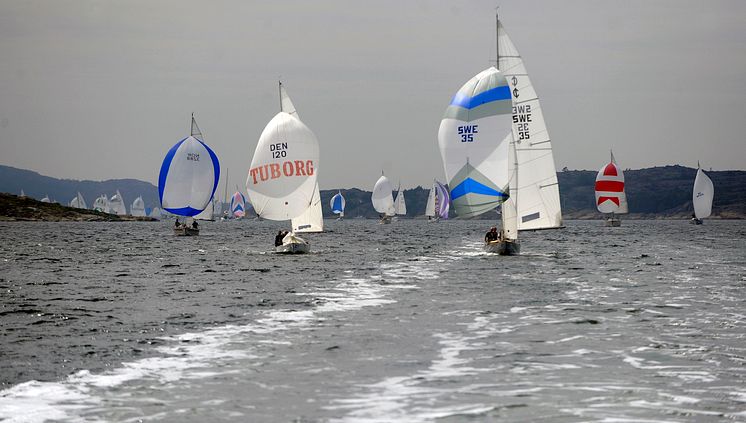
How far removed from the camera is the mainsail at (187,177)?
76.0m

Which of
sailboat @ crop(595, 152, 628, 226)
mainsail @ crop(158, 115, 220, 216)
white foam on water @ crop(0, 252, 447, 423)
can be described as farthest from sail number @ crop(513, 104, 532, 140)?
sailboat @ crop(595, 152, 628, 226)

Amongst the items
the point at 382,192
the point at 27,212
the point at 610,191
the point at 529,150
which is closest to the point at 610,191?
the point at 610,191

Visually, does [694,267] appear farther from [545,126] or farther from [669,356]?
[669,356]

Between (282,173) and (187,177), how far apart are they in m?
28.6

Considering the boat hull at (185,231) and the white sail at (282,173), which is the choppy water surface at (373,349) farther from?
the boat hull at (185,231)

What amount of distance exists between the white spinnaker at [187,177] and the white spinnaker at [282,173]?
2708cm

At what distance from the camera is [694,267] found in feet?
149

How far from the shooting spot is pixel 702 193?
149m

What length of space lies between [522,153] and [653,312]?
25829 mm

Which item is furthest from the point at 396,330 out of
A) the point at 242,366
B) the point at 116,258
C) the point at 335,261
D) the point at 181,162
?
the point at 181,162

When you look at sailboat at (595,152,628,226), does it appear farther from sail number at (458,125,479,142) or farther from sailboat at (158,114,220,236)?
sail number at (458,125,479,142)

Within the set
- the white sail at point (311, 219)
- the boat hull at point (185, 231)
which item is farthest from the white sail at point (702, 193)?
the white sail at point (311, 219)

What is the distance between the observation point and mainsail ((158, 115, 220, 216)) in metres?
76.0

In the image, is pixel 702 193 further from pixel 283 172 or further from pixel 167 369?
pixel 167 369
